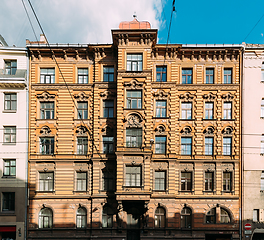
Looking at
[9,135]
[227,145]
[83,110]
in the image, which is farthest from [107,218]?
[227,145]

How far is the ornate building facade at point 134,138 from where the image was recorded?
27203 mm

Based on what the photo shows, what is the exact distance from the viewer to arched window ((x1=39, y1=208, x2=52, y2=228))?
91.4 feet

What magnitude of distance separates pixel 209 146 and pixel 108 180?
10.6 metres

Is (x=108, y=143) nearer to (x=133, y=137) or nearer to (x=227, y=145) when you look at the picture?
(x=133, y=137)

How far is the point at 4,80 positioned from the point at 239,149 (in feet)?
80.5

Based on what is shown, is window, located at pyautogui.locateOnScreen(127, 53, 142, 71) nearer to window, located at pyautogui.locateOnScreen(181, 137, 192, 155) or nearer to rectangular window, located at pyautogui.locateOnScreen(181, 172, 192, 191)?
window, located at pyautogui.locateOnScreen(181, 137, 192, 155)

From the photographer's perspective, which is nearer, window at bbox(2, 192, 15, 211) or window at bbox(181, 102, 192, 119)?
window at bbox(2, 192, 15, 211)

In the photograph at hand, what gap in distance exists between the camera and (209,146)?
2859 centimetres

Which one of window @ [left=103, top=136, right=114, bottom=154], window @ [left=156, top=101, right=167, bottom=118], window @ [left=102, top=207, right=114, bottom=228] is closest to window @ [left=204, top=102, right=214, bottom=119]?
window @ [left=156, top=101, right=167, bottom=118]

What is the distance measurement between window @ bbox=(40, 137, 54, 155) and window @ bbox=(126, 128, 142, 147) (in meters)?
7.82

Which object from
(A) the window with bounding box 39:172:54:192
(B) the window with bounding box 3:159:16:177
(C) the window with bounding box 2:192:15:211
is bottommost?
(C) the window with bounding box 2:192:15:211

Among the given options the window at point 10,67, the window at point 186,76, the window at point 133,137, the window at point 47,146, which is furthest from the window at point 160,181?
the window at point 10,67

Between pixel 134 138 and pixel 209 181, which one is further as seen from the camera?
pixel 209 181

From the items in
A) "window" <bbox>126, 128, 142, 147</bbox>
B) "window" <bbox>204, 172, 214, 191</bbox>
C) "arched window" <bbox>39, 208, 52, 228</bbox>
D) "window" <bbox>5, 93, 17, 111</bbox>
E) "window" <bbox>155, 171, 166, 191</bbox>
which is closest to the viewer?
"window" <bbox>126, 128, 142, 147</bbox>
